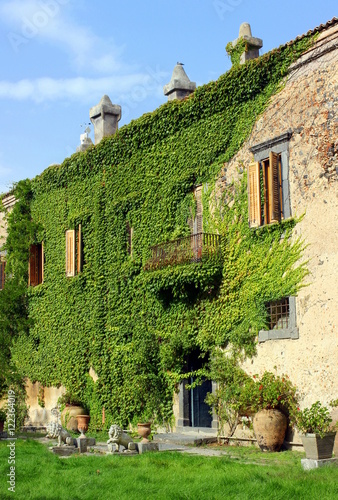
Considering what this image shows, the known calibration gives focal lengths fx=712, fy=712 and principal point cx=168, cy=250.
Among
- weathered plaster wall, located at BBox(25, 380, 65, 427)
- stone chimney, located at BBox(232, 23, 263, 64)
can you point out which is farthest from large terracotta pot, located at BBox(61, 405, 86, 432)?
stone chimney, located at BBox(232, 23, 263, 64)

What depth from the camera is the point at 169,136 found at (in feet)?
69.7

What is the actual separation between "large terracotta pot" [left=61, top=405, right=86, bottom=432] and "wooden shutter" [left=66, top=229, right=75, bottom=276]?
455cm

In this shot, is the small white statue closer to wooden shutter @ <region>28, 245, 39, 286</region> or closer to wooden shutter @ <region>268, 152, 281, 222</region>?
wooden shutter @ <region>268, 152, 281, 222</region>

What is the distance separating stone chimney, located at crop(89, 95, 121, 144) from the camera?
992 inches

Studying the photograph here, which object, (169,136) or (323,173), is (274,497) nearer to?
(323,173)

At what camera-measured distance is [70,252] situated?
24984mm

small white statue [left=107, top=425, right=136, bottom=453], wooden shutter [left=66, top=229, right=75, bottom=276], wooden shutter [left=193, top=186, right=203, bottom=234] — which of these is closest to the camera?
small white statue [left=107, top=425, right=136, bottom=453]

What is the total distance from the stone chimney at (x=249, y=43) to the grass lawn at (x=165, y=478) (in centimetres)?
1083

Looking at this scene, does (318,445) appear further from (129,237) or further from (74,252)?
(74,252)

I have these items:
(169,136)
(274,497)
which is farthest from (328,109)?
(274,497)

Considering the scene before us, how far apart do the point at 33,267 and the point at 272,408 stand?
1420 cm

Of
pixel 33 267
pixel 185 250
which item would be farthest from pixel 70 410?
pixel 185 250

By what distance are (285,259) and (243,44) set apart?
6492mm

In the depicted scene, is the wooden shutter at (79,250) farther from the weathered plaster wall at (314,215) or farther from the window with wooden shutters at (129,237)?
the weathered plaster wall at (314,215)
